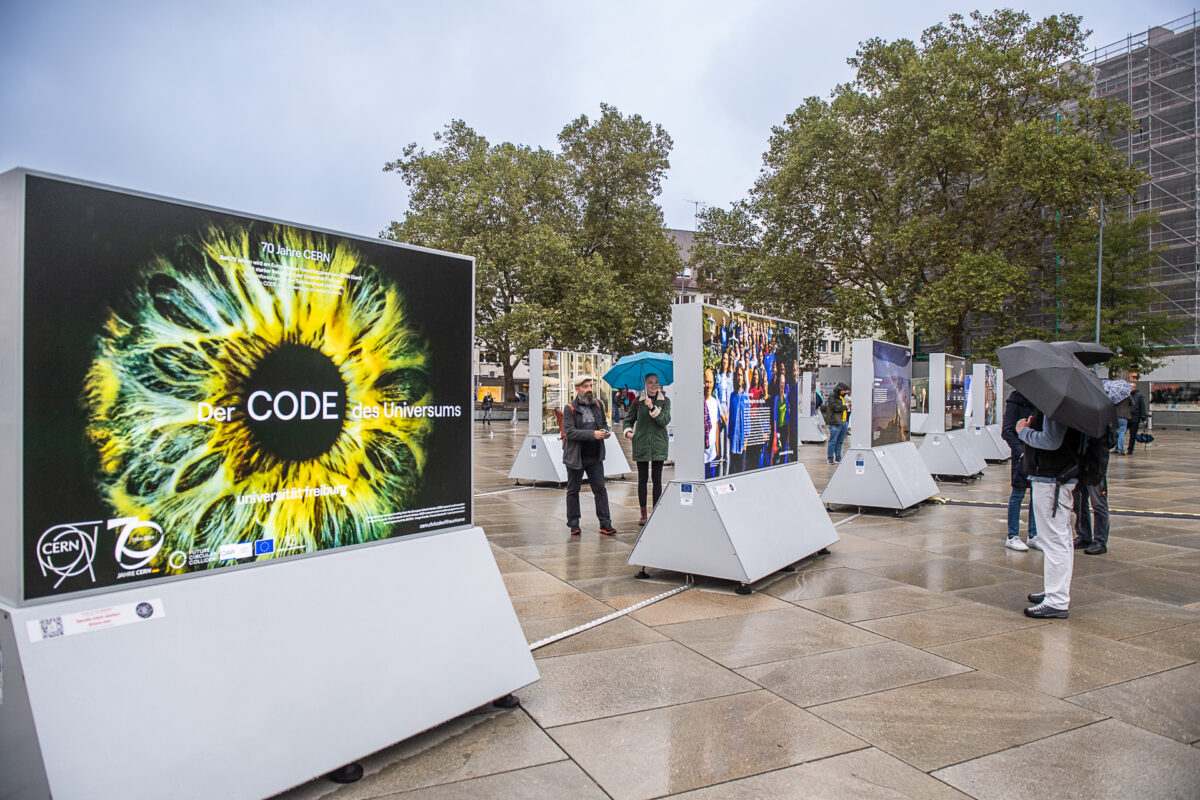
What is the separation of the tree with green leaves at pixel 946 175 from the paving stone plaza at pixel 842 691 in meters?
24.4

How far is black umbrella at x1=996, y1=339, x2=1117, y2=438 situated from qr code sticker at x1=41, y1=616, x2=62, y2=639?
18.7 feet

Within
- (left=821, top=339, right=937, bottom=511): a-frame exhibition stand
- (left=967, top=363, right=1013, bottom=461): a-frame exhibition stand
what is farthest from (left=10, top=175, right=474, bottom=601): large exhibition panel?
(left=967, top=363, right=1013, bottom=461): a-frame exhibition stand

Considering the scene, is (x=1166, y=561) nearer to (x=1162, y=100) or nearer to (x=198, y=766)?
(x=198, y=766)

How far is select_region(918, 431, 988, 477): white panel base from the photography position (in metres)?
15.4

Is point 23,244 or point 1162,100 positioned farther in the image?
point 1162,100

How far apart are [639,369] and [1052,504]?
7.19 metres

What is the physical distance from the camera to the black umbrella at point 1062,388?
5.14 metres

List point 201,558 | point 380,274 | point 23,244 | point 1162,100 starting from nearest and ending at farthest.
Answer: point 23,244, point 201,558, point 380,274, point 1162,100

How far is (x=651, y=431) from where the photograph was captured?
9.30 meters

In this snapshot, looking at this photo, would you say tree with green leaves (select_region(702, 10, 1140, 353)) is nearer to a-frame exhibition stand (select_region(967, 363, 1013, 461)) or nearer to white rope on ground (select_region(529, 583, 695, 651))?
a-frame exhibition stand (select_region(967, 363, 1013, 461))

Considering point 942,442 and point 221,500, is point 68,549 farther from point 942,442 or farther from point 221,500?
point 942,442

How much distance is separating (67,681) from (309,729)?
36.2 inches

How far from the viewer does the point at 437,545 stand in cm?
384

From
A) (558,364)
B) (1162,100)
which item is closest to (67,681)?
(558,364)
